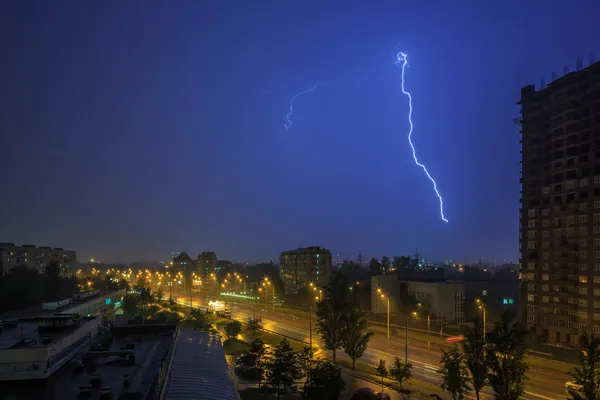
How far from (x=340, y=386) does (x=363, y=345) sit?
1650 cm

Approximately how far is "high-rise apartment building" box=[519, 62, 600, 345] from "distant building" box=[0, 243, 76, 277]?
387ft

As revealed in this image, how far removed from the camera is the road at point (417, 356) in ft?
131

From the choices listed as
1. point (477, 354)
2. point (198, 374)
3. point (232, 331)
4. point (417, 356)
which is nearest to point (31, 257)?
point (232, 331)

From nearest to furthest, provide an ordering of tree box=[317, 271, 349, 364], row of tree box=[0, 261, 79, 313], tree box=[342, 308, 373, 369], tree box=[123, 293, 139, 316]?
1. tree box=[342, 308, 373, 369]
2. tree box=[317, 271, 349, 364]
3. row of tree box=[0, 261, 79, 313]
4. tree box=[123, 293, 139, 316]

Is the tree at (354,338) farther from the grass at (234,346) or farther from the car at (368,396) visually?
the grass at (234,346)

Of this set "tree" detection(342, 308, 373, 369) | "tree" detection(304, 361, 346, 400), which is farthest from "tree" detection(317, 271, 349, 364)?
"tree" detection(304, 361, 346, 400)

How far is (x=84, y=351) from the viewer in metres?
33.6

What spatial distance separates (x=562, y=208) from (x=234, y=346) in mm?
54325

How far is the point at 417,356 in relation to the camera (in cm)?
5262

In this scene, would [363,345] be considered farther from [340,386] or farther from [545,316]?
[545,316]

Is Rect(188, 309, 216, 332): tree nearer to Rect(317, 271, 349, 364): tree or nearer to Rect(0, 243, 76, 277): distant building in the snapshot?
Rect(317, 271, 349, 364): tree

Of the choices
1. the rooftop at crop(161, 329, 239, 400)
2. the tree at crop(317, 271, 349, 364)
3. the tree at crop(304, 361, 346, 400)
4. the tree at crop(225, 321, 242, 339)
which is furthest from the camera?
the tree at crop(225, 321, 242, 339)

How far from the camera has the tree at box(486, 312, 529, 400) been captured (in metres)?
27.0

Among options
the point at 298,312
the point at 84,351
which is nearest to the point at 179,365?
the point at 84,351
